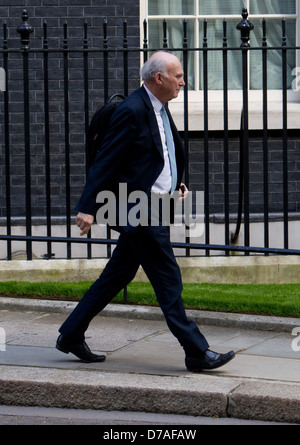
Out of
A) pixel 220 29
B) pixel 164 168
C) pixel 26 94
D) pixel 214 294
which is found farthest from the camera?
pixel 220 29

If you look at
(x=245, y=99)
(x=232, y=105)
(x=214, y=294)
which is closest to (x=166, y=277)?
(x=214, y=294)

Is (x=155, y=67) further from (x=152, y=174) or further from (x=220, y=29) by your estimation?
(x=220, y=29)

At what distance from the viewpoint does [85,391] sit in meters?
5.41

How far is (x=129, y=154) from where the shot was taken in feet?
18.2

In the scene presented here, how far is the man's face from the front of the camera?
5527 millimetres

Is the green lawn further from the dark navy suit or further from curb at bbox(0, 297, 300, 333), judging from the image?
the dark navy suit

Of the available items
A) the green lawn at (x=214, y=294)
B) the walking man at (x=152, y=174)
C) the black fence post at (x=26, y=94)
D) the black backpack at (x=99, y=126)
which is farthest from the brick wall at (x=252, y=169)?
the black backpack at (x=99, y=126)

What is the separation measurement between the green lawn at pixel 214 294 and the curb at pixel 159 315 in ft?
0.54

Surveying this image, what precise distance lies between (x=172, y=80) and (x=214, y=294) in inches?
95.5
